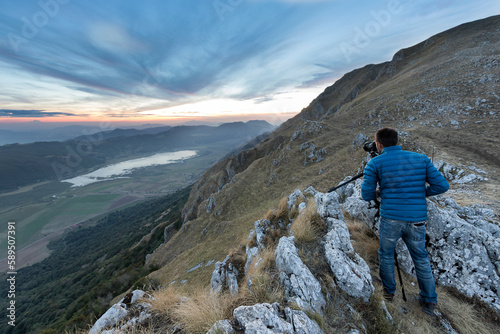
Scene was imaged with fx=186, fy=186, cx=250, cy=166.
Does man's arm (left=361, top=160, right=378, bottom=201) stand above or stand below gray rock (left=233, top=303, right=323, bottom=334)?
above

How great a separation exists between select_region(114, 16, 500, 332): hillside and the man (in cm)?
106

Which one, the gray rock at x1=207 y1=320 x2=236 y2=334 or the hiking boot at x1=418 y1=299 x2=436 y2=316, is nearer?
the gray rock at x1=207 y1=320 x2=236 y2=334

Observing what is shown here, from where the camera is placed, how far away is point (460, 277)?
15.6ft

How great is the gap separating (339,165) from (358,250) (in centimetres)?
2084

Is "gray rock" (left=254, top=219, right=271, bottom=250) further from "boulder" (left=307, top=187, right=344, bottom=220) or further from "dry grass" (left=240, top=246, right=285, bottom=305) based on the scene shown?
"dry grass" (left=240, top=246, right=285, bottom=305)

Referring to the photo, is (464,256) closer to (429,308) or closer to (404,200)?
(429,308)

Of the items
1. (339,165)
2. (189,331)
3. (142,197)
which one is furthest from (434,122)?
(142,197)

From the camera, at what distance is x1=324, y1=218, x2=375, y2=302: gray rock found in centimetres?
393

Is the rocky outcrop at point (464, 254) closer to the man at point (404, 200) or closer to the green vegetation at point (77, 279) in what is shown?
the man at point (404, 200)

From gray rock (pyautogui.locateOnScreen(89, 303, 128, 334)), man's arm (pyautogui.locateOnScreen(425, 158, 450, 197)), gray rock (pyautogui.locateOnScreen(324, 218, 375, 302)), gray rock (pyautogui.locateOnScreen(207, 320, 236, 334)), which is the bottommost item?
gray rock (pyautogui.locateOnScreen(89, 303, 128, 334))

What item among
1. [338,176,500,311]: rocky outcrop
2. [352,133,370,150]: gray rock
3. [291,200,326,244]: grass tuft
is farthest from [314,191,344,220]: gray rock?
[352,133,370,150]: gray rock

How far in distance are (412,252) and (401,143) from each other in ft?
59.9

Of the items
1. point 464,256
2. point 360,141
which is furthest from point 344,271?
point 360,141

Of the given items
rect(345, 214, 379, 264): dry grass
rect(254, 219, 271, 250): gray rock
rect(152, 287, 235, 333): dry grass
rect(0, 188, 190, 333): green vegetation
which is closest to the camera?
rect(152, 287, 235, 333): dry grass
